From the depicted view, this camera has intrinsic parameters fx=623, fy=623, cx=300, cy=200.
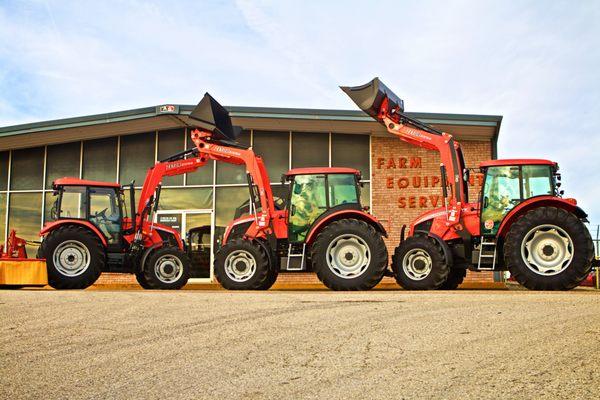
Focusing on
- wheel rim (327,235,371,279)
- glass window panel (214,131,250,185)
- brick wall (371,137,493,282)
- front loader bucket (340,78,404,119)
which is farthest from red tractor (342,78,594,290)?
glass window panel (214,131,250,185)

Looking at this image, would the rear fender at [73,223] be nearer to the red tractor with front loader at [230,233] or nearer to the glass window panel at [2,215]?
the red tractor with front loader at [230,233]

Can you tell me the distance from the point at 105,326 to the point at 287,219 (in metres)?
5.79

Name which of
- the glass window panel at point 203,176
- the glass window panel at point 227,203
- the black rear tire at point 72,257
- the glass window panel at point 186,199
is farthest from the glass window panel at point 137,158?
the black rear tire at point 72,257

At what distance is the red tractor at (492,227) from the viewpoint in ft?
32.3

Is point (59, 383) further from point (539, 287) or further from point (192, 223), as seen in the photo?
point (192, 223)

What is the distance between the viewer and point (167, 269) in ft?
43.2

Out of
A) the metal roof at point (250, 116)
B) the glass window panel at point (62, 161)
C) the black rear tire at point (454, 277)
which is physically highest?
the metal roof at point (250, 116)

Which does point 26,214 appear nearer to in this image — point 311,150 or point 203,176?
point 203,176

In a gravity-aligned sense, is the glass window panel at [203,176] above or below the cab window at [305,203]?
above

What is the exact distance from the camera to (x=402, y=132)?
12414 millimetres

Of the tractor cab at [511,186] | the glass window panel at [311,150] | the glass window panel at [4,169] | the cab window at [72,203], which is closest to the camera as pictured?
the tractor cab at [511,186]

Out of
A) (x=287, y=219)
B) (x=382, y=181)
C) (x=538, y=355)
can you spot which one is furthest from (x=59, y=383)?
(x=382, y=181)

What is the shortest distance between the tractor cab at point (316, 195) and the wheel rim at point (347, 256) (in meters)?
0.85

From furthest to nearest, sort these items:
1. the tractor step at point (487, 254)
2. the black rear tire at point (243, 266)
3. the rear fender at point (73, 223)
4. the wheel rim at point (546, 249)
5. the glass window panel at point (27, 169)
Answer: the glass window panel at point (27, 169)
the rear fender at point (73, 223)
the black rear tire at point (243, 266)
the tractor step at point (487, 254)
the wheel rim at point (546, 249)
